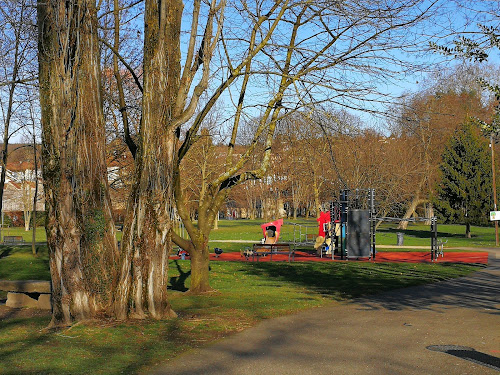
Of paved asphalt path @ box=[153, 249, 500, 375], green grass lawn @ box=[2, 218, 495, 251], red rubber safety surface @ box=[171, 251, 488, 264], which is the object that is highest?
green grass lawn @ box=[2, 218, 495, 251]

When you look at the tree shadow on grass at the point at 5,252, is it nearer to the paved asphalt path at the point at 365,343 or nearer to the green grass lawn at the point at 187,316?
the green grass lawn at the point at 187,316

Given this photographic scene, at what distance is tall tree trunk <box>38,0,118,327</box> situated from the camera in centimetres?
973

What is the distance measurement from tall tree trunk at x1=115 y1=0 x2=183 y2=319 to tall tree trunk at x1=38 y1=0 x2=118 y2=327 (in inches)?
14.8

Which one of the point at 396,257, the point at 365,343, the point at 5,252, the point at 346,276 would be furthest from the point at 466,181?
the point at 365,343

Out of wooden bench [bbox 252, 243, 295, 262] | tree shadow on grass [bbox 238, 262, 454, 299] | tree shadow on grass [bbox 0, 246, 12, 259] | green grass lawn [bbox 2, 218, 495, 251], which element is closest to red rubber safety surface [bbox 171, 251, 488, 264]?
wooden bench [bbox 252, 243, 295, 262]

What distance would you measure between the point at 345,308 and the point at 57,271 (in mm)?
5537

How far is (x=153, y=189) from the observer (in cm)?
1014

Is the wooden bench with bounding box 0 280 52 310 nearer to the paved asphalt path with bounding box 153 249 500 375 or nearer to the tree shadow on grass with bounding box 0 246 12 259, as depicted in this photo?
the paved asphalt path with bounding box 153 249 500 375

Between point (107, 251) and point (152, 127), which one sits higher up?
point (152, 127)

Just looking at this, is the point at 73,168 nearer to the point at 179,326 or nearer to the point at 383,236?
the point at 179,326

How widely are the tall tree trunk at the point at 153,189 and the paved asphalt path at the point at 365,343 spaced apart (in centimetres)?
183

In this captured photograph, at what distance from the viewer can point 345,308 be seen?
12289 millimetres

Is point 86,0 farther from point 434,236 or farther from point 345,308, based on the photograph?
point 434,236

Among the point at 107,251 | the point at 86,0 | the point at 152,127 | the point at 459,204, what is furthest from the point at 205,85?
the point at 459,204
